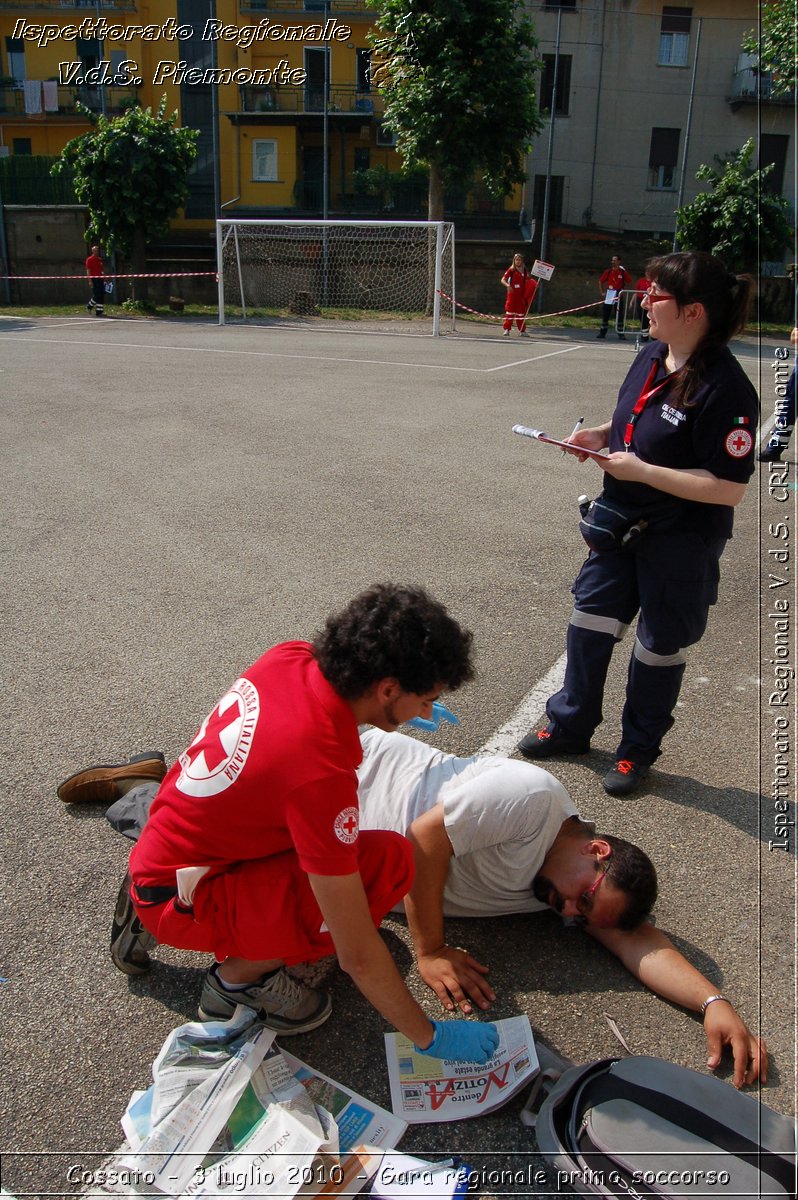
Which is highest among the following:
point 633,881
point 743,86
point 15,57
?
point 15,57

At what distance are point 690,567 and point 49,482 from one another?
542 cm

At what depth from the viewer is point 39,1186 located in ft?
6.45

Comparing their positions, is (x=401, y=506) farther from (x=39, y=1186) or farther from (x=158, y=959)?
(x=39, y=1186)

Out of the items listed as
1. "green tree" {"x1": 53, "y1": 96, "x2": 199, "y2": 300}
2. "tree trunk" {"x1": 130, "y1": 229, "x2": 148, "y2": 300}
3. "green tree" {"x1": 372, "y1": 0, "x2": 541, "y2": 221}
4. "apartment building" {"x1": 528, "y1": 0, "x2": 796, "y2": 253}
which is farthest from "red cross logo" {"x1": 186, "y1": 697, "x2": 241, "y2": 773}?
"apartment building" {"x1": 528, "y1": 0, "x2": 796, "y2": 253}

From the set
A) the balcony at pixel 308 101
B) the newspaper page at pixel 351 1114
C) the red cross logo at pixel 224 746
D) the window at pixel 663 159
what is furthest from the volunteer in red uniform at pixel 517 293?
the newspaper page at pixel 351 1114

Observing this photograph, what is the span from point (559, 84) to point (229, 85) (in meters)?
12.9

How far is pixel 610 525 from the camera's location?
3418 mm

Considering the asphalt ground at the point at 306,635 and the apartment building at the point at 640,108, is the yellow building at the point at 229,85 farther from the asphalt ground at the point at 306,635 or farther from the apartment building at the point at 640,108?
the asphalt ground at the point at 306,635

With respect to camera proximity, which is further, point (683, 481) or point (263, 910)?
point (683, 481)

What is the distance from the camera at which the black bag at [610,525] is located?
11.1ft

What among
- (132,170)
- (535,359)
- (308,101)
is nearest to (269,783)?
(535,359)

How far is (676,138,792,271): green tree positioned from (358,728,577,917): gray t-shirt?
27.0 metres

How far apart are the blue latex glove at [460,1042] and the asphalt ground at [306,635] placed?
0.14m

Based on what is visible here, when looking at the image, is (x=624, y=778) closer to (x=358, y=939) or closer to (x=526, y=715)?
(x=526, y=715)
